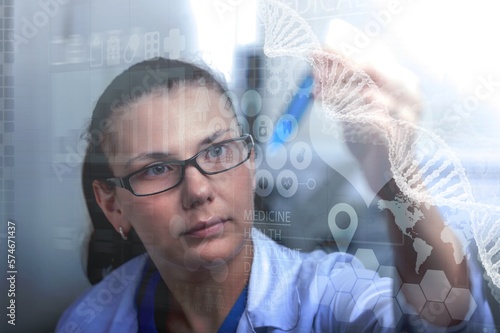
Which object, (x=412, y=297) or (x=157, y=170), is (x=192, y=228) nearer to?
(x=157, y=170)

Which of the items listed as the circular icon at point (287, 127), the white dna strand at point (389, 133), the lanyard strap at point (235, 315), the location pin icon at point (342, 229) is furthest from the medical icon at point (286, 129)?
the lanyard strap at point (235, 315)

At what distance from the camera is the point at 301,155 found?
193cm

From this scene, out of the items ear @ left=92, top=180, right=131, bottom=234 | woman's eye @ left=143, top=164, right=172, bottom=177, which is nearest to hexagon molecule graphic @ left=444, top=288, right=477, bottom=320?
woman's eye @ left=143, top=164, right=172, bottom=177

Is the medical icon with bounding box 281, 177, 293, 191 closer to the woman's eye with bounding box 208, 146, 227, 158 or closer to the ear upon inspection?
the woman's eye with bounding box 208, 146, 227, 158

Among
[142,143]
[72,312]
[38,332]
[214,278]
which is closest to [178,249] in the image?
[214,278]

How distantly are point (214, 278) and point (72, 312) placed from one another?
23.5 inches

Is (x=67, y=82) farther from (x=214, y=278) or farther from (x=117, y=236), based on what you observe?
(x=214, y=278)

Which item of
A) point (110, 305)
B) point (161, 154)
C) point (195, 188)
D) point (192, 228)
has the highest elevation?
point (161, 154)

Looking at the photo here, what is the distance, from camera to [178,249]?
2109 mm

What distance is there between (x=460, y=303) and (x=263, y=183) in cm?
64

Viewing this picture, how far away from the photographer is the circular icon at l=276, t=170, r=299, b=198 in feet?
6.37

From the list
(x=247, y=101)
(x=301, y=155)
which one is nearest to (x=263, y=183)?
(x=301, y=155)

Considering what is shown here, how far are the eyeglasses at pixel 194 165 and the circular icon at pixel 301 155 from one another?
0.14m

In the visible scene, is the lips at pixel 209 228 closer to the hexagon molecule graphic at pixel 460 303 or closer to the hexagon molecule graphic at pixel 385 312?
the hexagon molecule graphic at pixel 385 312
